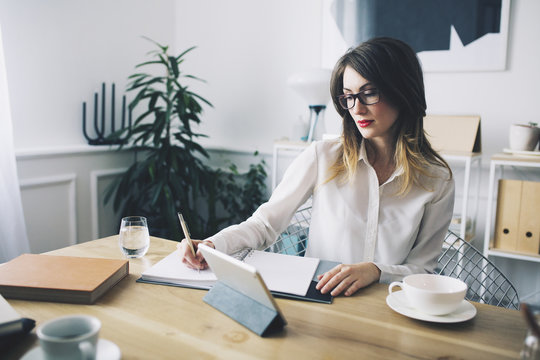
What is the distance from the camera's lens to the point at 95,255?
3.74 ft

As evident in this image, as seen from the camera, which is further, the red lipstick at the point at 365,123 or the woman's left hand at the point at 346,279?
the red lipstick at the point at 365,123

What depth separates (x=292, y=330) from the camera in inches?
30.2

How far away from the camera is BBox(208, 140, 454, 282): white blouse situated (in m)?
1.28

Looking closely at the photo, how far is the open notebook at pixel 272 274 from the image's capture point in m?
0.92

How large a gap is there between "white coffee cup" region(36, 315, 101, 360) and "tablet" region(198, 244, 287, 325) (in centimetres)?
24

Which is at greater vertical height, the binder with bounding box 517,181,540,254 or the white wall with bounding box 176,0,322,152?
the white wall with bounding box 176,0,322,152

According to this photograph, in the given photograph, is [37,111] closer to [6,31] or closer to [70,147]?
[70,147]

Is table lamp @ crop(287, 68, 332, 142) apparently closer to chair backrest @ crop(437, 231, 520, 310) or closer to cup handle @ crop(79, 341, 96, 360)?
chair backrest @ crop(437, 231, 520, 310)

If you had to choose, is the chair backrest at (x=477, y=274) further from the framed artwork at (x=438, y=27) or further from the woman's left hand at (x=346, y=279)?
the framed artwork at (x=438, y=27)

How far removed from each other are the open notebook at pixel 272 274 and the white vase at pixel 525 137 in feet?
4.86

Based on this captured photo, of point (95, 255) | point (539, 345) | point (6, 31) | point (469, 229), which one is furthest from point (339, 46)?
point (539, 345)

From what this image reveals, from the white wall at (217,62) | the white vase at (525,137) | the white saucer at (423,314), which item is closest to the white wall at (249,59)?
the white wall at (217,62)

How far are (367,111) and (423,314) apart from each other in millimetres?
625

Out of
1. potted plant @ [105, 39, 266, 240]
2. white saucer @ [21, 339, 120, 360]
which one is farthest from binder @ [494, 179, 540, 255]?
white saucer @ [21, 339, 120, 360]
